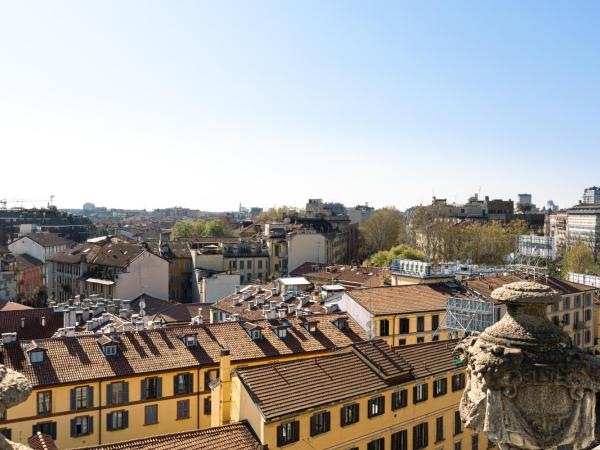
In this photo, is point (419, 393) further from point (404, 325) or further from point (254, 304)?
point (254, 304)

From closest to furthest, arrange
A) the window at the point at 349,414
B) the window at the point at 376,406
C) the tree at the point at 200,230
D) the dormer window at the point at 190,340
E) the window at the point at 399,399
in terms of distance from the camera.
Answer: the window at the point at 349,414 < the window at the point at 376,406 < the window at the point at 399,399 < the dormer window at the point at 190,340 < the tree at the point at 200,230

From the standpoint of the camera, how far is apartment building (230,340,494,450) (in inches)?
797

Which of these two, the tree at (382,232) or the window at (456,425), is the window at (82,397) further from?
the tree at (382,232)

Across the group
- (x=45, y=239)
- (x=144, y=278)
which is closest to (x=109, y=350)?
(x=144, y=278)

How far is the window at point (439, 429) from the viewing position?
24.8m

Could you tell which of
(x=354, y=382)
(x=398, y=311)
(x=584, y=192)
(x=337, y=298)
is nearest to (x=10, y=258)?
(x=337, y=298)

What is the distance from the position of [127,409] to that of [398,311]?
17.7 meters

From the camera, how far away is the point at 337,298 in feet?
135

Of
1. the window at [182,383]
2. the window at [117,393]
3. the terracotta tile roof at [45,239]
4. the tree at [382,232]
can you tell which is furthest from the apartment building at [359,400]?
the tree at [382,232]

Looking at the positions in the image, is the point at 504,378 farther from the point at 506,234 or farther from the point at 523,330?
the point at 506,234

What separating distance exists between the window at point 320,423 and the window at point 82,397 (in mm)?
10858

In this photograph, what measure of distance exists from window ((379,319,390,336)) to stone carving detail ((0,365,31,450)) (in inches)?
1282

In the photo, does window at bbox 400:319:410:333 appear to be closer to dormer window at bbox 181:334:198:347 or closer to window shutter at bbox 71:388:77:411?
dormer window at bbox 181:334:198:347

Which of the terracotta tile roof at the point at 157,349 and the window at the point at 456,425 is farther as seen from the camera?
the terracotta tile roof at the point at 157,349
